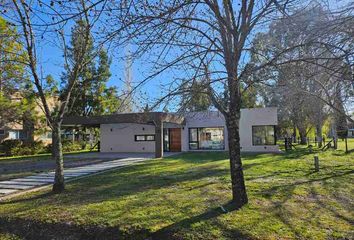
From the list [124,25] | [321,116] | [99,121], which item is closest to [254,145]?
[321,116]

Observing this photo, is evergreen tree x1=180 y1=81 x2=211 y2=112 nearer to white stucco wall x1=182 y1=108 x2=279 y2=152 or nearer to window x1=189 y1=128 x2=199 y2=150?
white stucco wall x1=182 y1=108 x2=279 y2=152

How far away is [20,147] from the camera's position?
87.0 feet

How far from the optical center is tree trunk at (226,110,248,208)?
6.49m

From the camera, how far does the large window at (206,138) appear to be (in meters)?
24.5

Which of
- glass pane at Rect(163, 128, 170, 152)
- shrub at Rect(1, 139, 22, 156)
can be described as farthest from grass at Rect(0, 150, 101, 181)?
glass pane at Rect(163, 128, 170, 152)

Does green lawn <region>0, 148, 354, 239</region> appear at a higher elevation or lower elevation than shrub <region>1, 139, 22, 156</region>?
lower

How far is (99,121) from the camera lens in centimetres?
2209

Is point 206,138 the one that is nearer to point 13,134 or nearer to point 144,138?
point 144,138

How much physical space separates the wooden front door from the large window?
3.27 feet

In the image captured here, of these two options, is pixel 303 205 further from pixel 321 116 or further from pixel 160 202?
pixel 321 116

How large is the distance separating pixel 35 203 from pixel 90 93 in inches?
969

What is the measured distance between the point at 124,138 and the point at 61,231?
20.5 meters

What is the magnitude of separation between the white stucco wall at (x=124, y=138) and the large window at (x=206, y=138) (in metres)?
3.41

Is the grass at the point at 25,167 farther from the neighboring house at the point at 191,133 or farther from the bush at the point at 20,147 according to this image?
the bush at the point at 20,147
